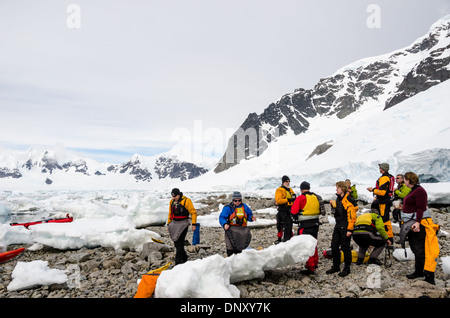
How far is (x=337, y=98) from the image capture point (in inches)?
4498

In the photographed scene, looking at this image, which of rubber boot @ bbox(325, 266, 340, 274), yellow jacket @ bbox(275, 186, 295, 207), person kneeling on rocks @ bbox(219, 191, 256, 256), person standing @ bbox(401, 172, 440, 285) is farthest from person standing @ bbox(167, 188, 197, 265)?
person standing @ bbox(401, 172, 440, 285)

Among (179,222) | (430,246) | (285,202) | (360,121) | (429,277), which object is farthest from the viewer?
(360,121)

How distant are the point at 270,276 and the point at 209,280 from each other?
6.23 feet

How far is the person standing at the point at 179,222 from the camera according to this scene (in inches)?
260

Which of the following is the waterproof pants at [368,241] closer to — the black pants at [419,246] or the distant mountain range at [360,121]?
the black pants at [419,246]

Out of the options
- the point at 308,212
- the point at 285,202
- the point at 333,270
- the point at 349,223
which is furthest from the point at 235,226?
the point at 349,223

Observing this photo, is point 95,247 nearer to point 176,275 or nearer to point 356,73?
point 176,275

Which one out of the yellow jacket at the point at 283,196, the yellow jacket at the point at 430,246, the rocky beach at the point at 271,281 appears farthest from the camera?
the yellow jacket at the point at 283,196

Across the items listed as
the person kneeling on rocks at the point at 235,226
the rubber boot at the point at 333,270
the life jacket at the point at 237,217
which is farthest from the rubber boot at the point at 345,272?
the life jacket at the point at 237,217

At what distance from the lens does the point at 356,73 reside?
401 feet

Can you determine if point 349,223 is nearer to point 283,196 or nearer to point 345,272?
point 345,272

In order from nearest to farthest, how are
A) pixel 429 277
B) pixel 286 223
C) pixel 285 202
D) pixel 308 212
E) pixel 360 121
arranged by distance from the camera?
pixel 429 277, pixel 308 212, pixel 285 202, pixel 286 223, pixel 360 121

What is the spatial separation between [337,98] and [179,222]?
120587mm

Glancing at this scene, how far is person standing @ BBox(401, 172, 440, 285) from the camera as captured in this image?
480cm
